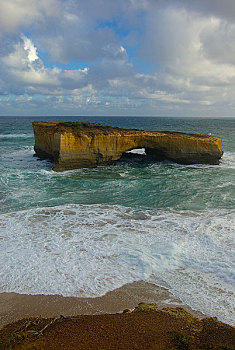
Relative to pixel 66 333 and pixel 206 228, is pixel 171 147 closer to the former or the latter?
pixel 206 228

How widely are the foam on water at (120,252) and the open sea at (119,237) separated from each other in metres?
0.03

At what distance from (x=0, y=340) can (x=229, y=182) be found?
1691cm

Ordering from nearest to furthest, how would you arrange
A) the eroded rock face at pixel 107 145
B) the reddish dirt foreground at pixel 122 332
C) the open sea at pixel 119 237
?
the reddish dirt foreground at pixel 122 332
the open sea at pixel 119 237
the eroded rock face at pixel 107 145

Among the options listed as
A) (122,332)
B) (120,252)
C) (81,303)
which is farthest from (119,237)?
(122,332)

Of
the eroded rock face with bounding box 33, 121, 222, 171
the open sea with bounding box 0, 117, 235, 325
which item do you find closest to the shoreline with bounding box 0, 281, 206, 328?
the open sea with bounding box 0, 117, 235, 325

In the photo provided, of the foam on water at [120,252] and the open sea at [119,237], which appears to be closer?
the foam on water at [120,252]

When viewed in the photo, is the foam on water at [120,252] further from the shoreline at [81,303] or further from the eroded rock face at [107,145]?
the eroded rock face at [107,145]

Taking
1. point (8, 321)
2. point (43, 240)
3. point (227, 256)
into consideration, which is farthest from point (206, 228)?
point (8, 321)

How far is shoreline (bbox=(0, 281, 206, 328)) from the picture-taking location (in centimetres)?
586

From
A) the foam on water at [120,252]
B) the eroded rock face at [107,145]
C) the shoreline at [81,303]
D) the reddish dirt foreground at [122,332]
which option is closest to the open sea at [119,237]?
the foam on water at [120,252]

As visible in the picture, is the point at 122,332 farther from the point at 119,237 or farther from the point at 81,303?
the point at 119,237

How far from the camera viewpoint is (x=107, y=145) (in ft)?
71.6

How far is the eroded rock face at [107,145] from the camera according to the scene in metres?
20.5

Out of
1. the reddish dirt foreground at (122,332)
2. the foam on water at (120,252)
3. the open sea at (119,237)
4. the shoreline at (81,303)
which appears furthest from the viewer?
the open sea at (119,237)
